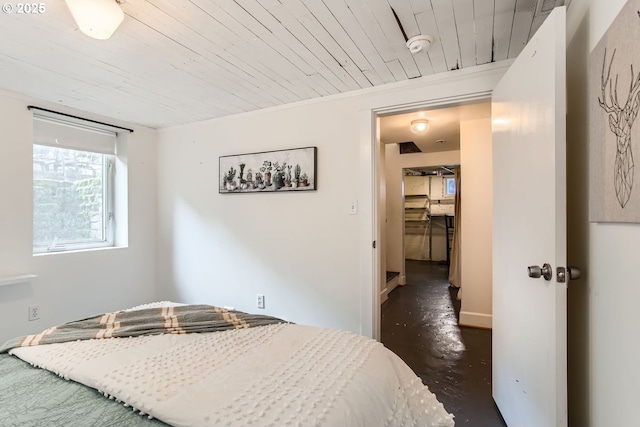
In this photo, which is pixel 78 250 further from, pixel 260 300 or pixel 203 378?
pixel 203 378

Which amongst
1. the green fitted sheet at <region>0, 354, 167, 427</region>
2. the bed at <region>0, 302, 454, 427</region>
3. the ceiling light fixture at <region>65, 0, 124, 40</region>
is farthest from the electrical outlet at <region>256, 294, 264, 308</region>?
the ceiling light fixture at <region>65, 0, 124, 40</region>

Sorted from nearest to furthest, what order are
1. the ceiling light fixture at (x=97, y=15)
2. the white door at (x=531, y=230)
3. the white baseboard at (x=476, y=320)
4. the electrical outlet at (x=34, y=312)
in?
the white door at (x=531, y=230)
the ceiling light fixture at (x=97, y=15)
the electrical outlet at (x=34, y=312)
the white baseboard at (x=476, y=320)

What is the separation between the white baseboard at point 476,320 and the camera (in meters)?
3.10

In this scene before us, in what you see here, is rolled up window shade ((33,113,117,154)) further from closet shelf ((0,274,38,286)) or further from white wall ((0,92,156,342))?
closet shelf ((0,274,38,286))

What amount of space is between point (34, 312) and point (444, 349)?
10.8 ft

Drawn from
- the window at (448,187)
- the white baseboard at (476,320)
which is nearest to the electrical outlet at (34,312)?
the white baseboard at (476,320)

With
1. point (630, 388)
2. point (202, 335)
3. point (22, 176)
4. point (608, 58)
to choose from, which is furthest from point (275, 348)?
point (22, 176)

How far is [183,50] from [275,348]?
1.68m

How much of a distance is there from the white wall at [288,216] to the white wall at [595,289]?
814 mm

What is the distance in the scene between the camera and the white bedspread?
85 cm

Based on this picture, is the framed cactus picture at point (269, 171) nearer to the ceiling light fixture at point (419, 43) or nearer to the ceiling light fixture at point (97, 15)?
the ceiling light fixture at point (419, 43)

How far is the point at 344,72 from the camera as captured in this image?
2080 millimetres

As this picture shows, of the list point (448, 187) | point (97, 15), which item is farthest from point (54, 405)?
point (448, 187)

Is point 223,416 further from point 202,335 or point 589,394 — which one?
point 589,394
